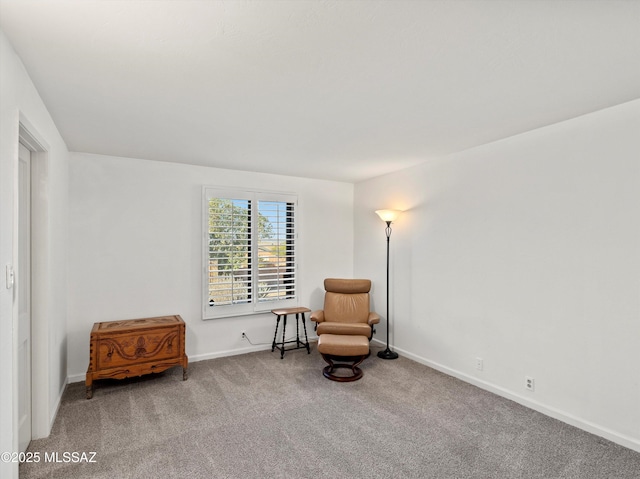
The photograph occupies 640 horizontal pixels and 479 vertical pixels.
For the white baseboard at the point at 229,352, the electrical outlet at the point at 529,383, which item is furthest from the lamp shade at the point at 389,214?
the white baseboard at the point at 229,352

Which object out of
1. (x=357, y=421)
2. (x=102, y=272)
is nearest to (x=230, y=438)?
(x=357, y=421)

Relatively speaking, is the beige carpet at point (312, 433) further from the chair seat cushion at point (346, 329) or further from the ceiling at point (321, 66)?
the ceiling at point (321, 66)

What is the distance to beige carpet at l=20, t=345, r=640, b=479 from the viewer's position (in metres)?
2.30

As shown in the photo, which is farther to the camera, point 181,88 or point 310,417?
point 310,417

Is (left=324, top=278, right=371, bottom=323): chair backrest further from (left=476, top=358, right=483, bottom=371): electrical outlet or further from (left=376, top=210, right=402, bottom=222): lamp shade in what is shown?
(left=476, top=358, right=483, bottom=371): electrical outlet

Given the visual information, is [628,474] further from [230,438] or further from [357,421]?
[230,438]

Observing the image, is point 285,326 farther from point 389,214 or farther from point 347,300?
point 389,214

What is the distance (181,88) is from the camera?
2.28 m

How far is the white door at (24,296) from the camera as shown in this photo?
2.42m

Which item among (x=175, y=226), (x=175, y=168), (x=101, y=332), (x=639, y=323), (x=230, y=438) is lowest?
(x=230, y=438)

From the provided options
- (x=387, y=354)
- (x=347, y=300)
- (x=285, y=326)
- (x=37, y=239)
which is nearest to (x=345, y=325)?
(x=347, y=300)

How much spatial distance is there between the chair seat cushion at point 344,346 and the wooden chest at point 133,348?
149 cm

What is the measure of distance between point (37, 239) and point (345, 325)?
3045mm

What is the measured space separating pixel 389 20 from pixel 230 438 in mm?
2865
